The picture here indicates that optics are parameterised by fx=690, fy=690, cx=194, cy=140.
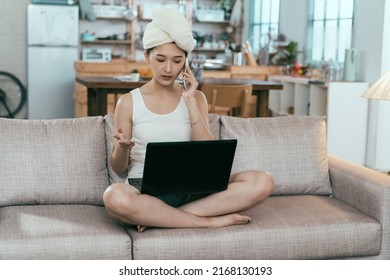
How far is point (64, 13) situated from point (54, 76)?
84 cm

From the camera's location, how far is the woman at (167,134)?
2.63m

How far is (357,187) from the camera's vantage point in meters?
3.10

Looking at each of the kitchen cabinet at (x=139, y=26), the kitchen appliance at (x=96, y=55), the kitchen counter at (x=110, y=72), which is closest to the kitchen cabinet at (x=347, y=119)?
the kitchen counter at (x=110, y=72)

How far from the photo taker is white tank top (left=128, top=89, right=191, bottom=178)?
292 centimetres

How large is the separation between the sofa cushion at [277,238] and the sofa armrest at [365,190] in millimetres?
39

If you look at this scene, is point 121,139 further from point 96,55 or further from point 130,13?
point 130,13

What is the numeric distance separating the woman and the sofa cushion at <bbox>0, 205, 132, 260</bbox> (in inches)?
3.9

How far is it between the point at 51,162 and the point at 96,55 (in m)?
6.93

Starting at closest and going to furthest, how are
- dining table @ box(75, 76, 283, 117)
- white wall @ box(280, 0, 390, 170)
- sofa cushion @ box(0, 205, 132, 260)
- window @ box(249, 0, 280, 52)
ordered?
sofa cushion @ box(0, 205, 132, 260), dining table @ box(75, 76, 283, 117), white wall @ box(280, 0, 390, 170), window @ box(249, 0, 280, 52)

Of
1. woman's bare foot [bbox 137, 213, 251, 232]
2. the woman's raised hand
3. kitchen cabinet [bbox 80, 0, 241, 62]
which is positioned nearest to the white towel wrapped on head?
the woman's raised hand

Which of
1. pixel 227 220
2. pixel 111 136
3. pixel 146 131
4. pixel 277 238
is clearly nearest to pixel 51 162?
pixel 111 136

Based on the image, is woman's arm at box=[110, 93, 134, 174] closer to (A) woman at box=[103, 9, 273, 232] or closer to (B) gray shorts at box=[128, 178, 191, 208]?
(A) woman at box=[103, 9, 273, 232]

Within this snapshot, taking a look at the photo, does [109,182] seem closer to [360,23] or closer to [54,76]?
[360,23]

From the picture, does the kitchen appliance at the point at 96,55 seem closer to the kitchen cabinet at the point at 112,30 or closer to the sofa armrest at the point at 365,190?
the kitchen cabinet at the point at 112,30
